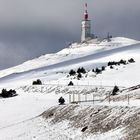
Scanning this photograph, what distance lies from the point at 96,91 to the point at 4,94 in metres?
22.9

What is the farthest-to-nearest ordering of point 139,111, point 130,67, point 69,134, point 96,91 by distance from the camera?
1. point 130,67
2. point 96,91
3. point 69,134
4. point 139,111

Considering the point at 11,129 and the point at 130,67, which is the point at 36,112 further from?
the point at 130,67

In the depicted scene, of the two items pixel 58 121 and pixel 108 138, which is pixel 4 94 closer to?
pixel 58 121

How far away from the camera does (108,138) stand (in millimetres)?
42781

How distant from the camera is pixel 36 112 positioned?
3201 inches

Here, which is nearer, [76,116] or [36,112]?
[76,116]

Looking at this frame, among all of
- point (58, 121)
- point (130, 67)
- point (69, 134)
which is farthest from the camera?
point (130, 67)

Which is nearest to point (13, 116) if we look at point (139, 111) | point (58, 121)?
point (58, 121)

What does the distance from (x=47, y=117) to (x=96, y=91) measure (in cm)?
3180

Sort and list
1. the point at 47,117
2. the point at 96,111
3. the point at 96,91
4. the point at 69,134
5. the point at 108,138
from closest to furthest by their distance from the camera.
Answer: the point at 108,138 → the point at 69,134 → the point at 96,111 → the point at 47,117 → the point at 96,91

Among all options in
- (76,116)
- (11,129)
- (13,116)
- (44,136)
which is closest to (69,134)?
(44,136)

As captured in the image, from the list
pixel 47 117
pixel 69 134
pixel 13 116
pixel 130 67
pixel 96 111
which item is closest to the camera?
pixel 69 134

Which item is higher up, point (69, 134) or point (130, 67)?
point (130, 67)

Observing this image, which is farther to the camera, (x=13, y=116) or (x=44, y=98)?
(x=44, y=98)
